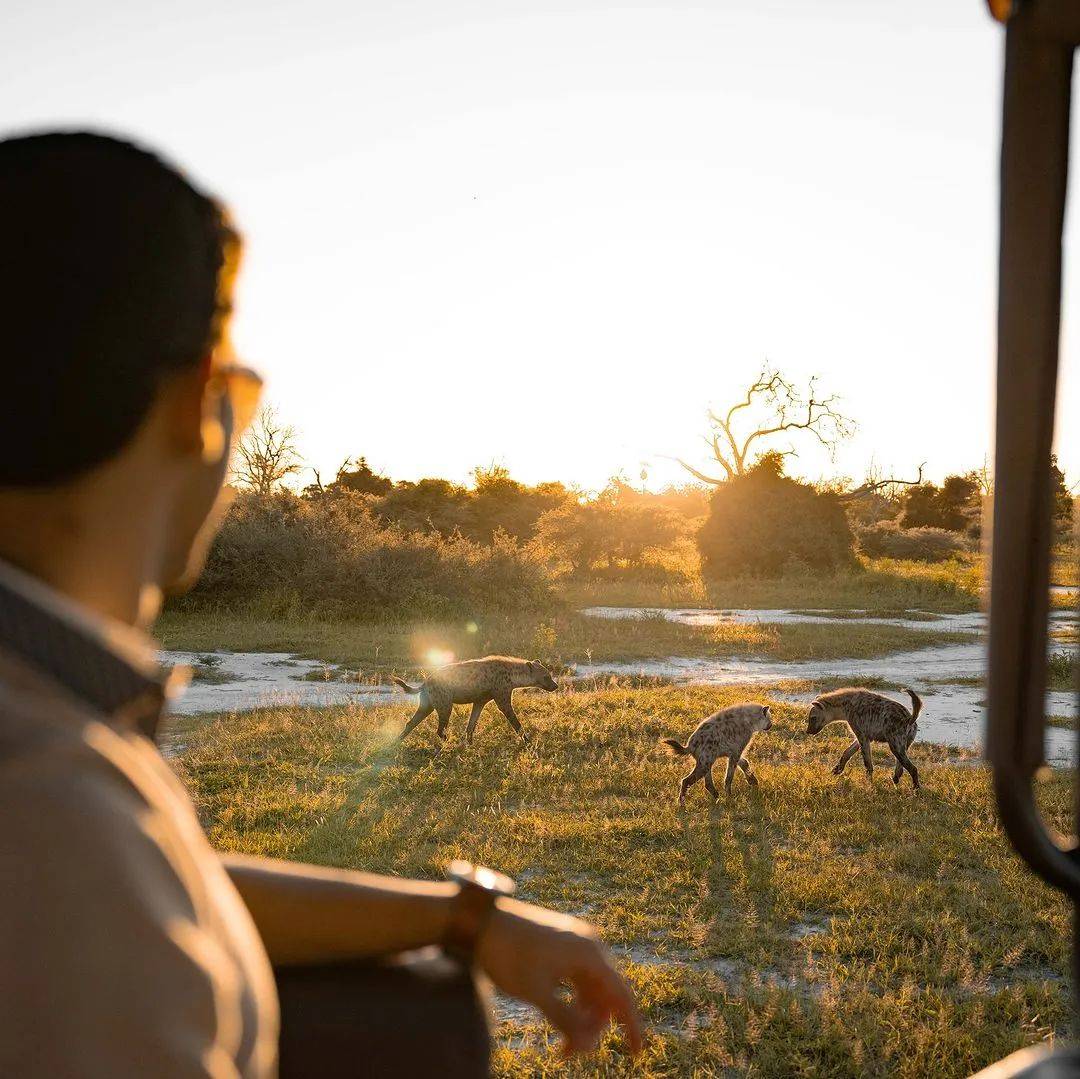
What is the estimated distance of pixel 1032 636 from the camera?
25.9 inches

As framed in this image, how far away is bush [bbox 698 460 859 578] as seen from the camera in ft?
91.0

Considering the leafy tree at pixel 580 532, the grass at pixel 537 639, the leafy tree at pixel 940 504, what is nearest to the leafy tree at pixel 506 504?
the leafy tree at pixel 580 532

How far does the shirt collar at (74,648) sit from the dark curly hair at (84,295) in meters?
0.10

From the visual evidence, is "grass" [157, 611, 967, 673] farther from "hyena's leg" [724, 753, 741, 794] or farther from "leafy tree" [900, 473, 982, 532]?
"leafy tree" [900, 473, 982, 532]

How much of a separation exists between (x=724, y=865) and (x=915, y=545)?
114ft

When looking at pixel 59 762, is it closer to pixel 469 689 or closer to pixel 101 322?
pixel 101 322

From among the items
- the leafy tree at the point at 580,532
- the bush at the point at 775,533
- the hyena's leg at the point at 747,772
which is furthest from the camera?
the leafy tree at the point at 580,532

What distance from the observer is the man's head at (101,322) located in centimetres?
72

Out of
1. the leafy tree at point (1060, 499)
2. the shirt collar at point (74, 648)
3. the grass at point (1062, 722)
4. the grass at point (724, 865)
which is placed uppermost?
the leafy tree at point (1060, 499)

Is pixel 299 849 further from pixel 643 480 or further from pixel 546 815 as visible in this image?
pixel 643 480

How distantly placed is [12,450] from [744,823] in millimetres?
5703

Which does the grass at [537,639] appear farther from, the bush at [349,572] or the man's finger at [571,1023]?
the man's finger at [571,1023]

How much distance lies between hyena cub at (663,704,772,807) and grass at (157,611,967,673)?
6.06 m

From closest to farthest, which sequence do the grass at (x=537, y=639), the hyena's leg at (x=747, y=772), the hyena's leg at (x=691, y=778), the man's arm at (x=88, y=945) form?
the man's arm at (x=88, y=945) → the hyena's leg at (x=691, y=778) → the hyena's leg at (x=747, y=772) → the grass at (x=537, y=639)
